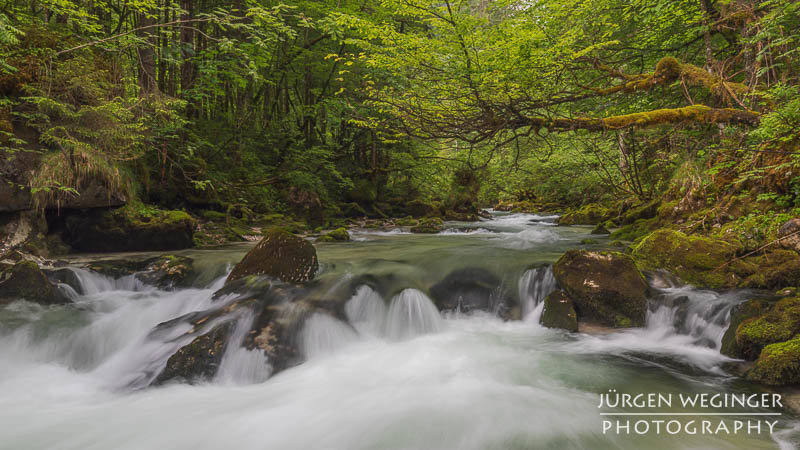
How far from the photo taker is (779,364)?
2965 mm

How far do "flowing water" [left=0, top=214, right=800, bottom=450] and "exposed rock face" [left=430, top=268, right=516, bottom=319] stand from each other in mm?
172

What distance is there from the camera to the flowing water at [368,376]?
2.88 m

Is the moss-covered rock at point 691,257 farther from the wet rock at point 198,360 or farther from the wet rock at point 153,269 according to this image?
the wet rock at point 153,269

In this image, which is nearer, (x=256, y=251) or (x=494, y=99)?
(x=494, y=99)

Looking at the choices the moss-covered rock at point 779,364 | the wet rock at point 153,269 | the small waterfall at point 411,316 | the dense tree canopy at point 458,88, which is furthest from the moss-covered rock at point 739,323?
the wet rock at point 153,269

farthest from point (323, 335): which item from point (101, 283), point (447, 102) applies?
point (101, 283)

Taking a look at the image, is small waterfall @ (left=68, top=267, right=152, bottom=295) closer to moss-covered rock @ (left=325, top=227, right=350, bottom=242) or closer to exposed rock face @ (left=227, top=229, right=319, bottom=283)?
exposed rock face @ (left=227, top=229, right=319, bottom=283)

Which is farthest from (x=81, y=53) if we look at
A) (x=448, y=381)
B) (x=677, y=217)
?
(x=677, y=217)

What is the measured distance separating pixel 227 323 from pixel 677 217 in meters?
9.18

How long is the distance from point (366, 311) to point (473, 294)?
1.84 metres

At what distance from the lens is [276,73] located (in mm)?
12344

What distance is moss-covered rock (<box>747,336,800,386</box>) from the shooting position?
289cm

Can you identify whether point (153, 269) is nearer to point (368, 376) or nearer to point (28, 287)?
point (28, 287)

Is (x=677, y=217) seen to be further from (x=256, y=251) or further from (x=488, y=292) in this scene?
(x=256, y=251)
